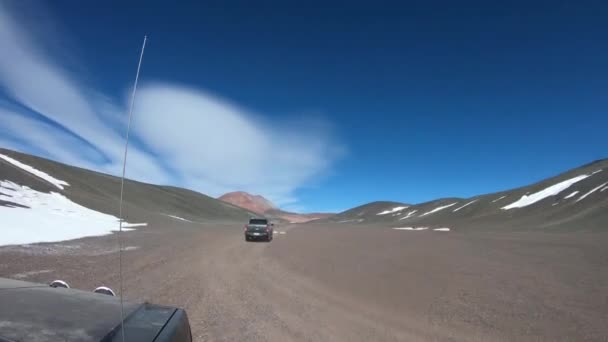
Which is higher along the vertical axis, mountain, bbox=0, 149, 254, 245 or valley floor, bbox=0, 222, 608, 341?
mountain, bbox=0, 149, 254, 245

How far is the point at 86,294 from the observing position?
2900mm

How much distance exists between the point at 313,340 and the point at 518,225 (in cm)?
6558

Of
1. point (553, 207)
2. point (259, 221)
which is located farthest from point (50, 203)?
point (553, 207)

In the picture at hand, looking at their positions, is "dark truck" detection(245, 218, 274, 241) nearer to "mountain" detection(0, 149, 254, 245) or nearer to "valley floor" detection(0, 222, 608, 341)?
"valley floor" detection(0, 222, 608, 341)

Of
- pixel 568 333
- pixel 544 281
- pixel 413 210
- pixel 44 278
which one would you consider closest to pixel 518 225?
pixel 544 281

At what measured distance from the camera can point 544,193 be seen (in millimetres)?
77875

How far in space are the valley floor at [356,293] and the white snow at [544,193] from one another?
70.6 metres

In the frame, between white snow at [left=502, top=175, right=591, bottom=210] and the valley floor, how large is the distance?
70.6 m

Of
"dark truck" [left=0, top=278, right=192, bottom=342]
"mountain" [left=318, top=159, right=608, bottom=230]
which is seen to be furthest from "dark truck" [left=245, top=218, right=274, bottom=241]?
"mountain" [left=318, top=159, right=608, bottom=230]

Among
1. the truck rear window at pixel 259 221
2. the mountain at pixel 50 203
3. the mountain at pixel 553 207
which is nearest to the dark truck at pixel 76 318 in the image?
the mountain at pixel 50 203

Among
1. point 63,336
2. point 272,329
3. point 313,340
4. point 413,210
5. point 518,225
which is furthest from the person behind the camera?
point 413,210

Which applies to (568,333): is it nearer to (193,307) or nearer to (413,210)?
(193,307)

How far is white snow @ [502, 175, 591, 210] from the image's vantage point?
2948 inches

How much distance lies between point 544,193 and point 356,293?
8548 cm
